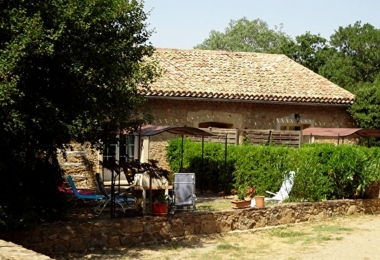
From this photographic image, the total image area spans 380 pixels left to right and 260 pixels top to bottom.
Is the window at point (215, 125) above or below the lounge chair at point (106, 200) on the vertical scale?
above

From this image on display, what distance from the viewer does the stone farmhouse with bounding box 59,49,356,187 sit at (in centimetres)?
1883

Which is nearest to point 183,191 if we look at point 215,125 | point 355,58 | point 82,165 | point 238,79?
point 82,165

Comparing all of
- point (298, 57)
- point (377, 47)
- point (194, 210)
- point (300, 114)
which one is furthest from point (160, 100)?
point (377, 47)

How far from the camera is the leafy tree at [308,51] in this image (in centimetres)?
3362

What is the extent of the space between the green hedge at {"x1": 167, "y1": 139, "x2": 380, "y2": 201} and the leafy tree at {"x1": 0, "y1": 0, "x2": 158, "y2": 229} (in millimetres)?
4940

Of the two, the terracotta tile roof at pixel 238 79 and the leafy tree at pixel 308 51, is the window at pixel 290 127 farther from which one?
the leafy tree at pixel 308 51

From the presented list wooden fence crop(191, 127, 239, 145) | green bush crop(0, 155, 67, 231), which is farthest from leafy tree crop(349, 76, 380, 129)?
green bush crop(0, 155, 67, 231)

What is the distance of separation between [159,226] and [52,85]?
336 centimetres

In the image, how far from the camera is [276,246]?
1134 centimetres

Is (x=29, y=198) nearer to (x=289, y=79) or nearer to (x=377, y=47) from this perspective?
(x=289, y=79)

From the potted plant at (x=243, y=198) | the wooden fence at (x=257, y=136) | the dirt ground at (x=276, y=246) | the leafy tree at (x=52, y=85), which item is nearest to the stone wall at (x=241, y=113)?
the wooden fence at (x=257, y=136)

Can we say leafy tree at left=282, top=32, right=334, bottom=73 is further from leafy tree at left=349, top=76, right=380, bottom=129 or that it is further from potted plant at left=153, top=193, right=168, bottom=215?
potted plant at left=153, top=193, right=168, bottom=215

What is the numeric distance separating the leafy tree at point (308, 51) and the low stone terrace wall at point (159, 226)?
64.8ft

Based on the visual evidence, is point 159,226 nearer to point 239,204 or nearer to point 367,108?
point 239,204
